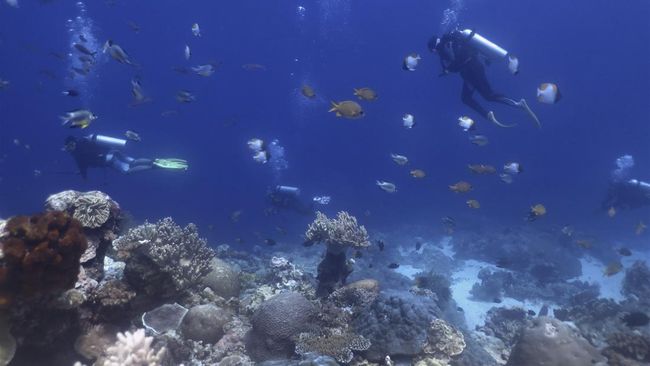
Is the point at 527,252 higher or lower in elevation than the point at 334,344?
higher

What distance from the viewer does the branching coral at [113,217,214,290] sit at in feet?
22.6

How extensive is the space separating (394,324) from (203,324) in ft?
11.6

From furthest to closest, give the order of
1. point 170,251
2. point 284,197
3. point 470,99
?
point 284,197 → point 470,99 → point 170,251

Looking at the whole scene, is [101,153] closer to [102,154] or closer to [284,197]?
[102,154]

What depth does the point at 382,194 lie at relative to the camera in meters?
48.8

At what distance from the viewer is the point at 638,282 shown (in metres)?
19.1

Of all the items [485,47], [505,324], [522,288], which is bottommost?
[522,288]

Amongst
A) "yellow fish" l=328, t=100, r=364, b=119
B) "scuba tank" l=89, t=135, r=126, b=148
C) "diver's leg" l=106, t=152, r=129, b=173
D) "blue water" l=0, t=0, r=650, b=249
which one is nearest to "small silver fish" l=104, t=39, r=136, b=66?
"scuba tank" l=89, t=135, r=126, b=148

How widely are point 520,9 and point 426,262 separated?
190ft

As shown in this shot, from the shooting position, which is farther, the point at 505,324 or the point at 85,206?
the point at 505,324

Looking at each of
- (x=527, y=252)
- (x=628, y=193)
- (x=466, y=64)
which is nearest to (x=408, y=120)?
(x=466, y=64)

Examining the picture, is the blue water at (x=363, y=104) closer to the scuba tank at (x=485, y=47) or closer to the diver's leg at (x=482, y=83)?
the diver's leg at (x=482, y=83)

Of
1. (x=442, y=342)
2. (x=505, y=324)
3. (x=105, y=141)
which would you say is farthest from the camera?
(x=105, y=141)

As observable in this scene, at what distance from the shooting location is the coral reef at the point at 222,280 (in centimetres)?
938
